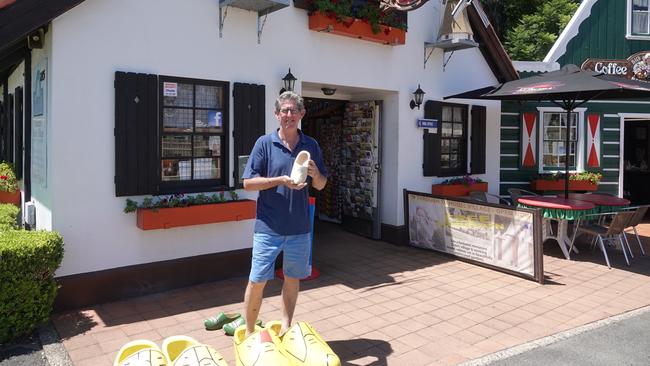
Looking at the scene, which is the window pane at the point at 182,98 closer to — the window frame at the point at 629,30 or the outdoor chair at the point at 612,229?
the outdoor chair at the point at 612,229

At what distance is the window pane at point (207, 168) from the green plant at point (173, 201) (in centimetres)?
27

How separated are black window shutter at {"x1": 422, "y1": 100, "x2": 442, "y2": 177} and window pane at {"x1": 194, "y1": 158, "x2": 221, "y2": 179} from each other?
147 inches

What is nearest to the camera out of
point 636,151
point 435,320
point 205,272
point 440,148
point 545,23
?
point 435,320

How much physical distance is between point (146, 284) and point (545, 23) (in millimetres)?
15847

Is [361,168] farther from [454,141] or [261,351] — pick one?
[261,351]

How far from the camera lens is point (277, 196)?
389cm

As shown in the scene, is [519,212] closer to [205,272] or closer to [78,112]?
[205,272]

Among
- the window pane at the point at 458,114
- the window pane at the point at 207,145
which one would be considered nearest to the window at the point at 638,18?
the window pane at the point at 458,114

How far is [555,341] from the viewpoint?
4504 millimetres

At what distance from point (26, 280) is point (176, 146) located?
214 centimetres

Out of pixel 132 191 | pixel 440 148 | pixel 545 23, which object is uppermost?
pixel 545 23

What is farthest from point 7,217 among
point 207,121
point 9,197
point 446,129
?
point 446,129

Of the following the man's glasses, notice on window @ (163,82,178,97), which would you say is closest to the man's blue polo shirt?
the man's glasses

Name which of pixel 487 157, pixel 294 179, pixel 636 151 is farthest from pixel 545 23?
pixel 294 179
